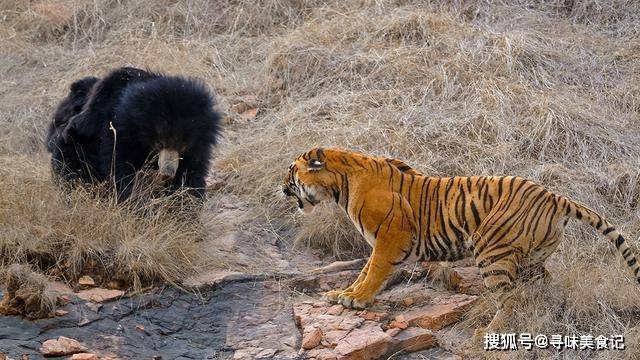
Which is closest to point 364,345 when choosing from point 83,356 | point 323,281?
point 323,281

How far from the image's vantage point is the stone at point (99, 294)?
573 cm

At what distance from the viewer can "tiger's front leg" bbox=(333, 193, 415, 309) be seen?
5492 mm

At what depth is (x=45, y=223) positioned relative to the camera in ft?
19.9

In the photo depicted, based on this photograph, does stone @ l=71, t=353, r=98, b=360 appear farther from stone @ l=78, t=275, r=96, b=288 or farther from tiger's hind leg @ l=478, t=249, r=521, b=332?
tiger's hind leg @ l=478, t=249, r=521, b=332

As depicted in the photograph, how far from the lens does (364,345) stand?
5160mm

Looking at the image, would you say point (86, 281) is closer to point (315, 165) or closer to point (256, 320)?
point (256, 320)

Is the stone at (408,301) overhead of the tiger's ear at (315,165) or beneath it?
beneath

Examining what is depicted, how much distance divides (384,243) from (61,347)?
1.87 metres

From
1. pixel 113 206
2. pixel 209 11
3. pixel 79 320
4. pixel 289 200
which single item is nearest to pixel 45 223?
pixel 113 206

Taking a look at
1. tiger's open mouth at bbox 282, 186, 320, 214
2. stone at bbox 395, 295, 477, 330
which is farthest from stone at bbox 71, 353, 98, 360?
stone at bbox 395, 295, 477, 330

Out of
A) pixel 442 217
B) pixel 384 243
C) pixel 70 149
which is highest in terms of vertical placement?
pixel 442 217

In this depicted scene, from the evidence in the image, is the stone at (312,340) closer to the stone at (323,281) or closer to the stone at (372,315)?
the stone at (372,315)

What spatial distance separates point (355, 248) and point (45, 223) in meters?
2.08

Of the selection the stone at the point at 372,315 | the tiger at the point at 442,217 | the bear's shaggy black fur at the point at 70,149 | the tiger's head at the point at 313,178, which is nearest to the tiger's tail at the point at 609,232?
the tiger at the point at 442,217
